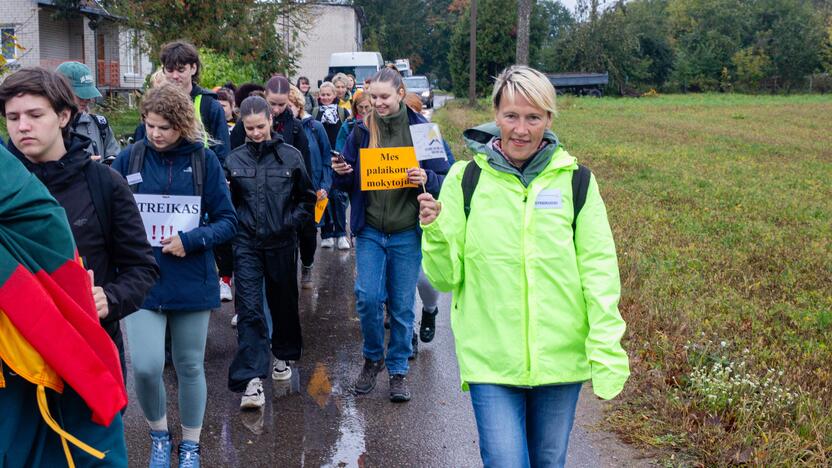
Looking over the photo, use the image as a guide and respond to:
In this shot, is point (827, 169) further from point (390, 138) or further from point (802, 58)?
point (802, 58)

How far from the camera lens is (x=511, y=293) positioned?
320cm

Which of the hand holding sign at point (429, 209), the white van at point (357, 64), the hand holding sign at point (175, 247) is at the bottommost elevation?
the hand holding sign at point (175, 247)

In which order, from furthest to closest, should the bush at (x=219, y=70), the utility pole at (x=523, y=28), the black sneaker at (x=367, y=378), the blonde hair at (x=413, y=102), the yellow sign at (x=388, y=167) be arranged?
the utility pole at (x=523, y=28) < the bush at (x=219, y=70) < the blonde hair at (x=413, y=102) < the black sneaker at (x=367, y=378) < the yellow sign at (x=388, y=167)

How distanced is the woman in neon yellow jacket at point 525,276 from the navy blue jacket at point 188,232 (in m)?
1.63

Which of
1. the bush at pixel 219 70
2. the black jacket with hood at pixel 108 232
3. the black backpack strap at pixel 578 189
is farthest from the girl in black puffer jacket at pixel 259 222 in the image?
the bush at pixel 219 70

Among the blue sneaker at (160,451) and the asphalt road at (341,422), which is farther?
the asphalt road at (341,422)

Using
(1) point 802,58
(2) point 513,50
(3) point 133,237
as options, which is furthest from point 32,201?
(1) point 802,58

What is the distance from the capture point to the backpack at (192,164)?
4.63 metres

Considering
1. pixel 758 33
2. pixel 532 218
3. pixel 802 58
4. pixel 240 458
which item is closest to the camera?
pixel 532 218

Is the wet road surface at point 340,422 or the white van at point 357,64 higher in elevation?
the white van at point 357,64

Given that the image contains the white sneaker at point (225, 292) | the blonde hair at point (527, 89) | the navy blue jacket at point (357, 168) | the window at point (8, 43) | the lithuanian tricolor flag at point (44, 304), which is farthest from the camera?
the window at point (8, 43)

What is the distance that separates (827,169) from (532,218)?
17.7 m

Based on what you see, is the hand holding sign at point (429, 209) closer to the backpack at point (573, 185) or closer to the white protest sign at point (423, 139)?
the backpack at point (573, 185)

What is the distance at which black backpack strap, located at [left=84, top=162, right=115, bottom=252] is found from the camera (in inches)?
129
